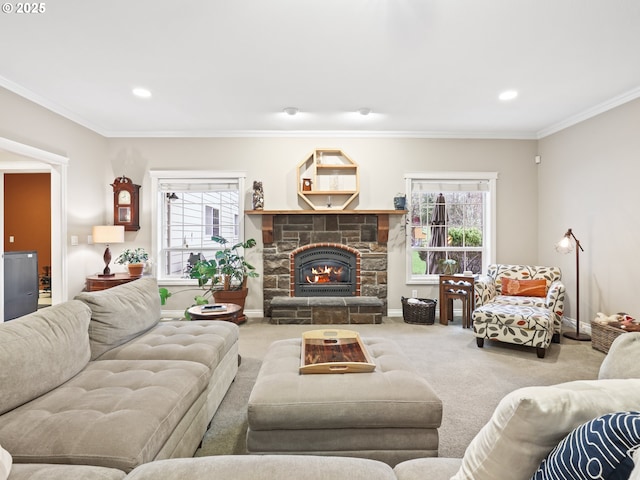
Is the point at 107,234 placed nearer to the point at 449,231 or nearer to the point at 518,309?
the point at 449,231

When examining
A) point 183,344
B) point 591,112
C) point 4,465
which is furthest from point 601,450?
point 591,112

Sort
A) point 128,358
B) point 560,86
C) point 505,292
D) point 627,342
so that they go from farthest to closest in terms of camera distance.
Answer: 1. point 505,292
2. point 560,86
3. point 128,358
4. point 627,342

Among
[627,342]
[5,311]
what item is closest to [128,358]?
[627,342]

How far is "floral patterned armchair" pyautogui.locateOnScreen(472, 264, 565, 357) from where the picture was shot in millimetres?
3287

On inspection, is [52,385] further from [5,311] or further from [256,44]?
[5,311]

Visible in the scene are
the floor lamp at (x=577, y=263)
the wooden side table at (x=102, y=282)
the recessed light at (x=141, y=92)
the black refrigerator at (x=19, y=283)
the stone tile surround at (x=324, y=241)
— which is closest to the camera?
the recessed light at (x=141, y=92)

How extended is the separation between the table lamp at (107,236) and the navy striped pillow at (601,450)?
496 centimetres

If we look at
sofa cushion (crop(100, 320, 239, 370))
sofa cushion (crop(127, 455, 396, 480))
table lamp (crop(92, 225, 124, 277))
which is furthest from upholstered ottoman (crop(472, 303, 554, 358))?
table lamp (crop(92, 225, 124, 277))

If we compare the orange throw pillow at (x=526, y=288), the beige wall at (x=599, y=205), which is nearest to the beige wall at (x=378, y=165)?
the beige wall at (x=599, y=205)

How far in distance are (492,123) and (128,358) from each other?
4816 millimetres

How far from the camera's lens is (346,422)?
1.60m

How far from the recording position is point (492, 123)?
14.7ft

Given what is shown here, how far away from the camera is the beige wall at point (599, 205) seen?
11.6ft

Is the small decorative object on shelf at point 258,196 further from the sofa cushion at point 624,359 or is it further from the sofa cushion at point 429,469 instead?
the sofa cushion at point 624,359
